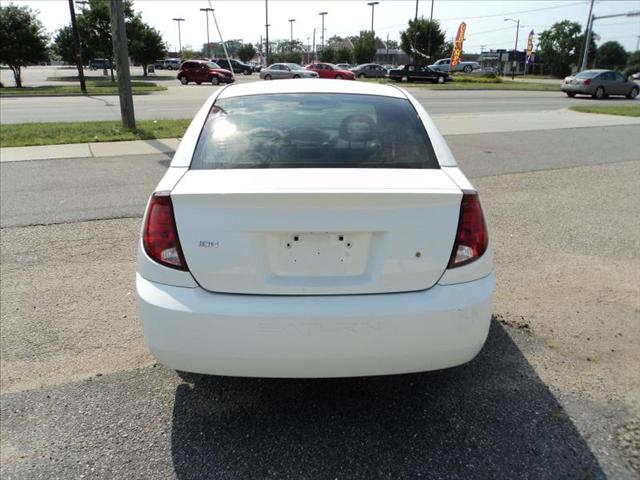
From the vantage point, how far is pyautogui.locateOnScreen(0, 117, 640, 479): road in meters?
2.41

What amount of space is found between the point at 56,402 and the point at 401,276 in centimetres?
202

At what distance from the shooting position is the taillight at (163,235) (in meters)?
2.36

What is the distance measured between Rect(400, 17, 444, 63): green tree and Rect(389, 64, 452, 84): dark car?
21667mm

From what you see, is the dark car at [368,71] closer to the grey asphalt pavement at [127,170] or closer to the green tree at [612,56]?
the grey asphalt pavement at [127,170]

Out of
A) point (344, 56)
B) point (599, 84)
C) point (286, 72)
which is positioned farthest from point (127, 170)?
point (344, 56)

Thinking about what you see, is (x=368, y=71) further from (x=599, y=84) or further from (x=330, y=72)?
(x=599, y=84)

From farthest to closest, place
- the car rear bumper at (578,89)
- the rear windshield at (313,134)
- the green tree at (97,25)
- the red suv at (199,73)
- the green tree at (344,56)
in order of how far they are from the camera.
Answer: the green tree at (344,56) < the red suv at (199,73) < the green tree at (97,25) < the car rear bumper at (578,89) < the rear windshield at (313,134)

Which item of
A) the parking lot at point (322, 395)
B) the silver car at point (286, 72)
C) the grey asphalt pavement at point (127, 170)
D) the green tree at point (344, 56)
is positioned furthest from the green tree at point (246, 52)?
the parking lot at point (322, 395)

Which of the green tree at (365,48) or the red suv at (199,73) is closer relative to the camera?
the red suv at (199,73)

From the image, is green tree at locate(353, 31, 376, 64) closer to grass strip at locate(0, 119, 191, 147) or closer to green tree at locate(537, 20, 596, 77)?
green tree at locate(537, 20, 596, 77)

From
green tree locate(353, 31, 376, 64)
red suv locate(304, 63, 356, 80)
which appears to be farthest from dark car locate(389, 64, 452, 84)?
green tree locate(353, 31, 376, 64)

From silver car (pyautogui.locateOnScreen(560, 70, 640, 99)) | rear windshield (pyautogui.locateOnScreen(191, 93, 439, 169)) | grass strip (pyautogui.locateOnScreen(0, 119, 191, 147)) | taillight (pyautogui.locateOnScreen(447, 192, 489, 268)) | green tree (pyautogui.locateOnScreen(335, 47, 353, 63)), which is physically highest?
→ green tree (pyautogui.locateOnScreen(335, 47, 353, 63))

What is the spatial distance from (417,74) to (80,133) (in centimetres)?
3704

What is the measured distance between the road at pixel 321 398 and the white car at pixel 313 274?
42 cm
